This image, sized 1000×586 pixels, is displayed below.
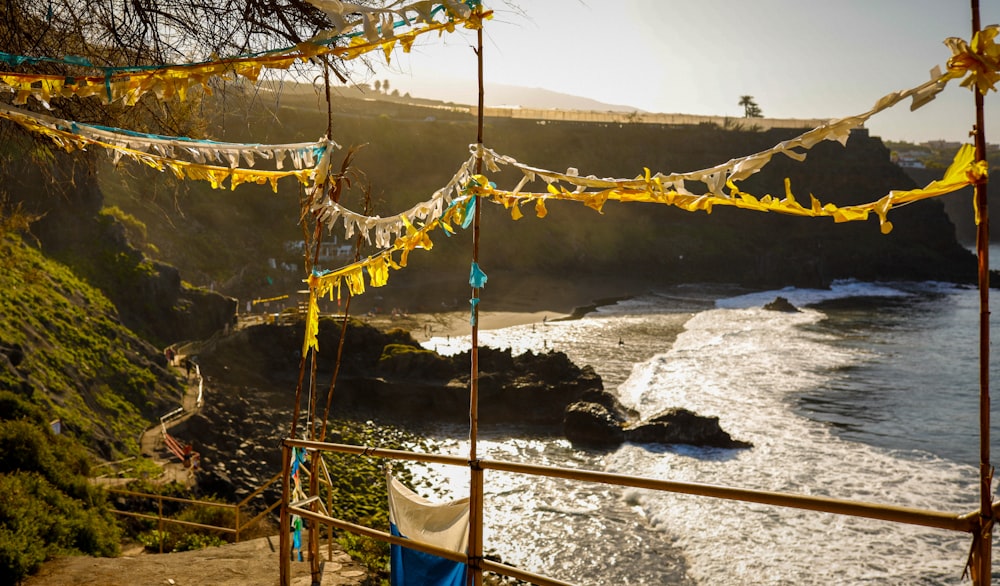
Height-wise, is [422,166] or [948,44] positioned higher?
[422,166]

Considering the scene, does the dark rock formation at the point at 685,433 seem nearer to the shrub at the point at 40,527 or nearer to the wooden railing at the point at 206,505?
the wooden railing at the point at 206,505

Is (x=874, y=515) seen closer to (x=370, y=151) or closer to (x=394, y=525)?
(x=394, y=525)

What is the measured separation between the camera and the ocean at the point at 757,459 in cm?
1245

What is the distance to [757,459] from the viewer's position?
1788 cm

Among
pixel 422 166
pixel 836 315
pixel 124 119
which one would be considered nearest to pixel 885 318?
pixel 836 315

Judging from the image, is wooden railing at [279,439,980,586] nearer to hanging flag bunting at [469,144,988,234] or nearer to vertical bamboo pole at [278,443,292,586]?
vertical bamboo pole at [278,443,292,586]

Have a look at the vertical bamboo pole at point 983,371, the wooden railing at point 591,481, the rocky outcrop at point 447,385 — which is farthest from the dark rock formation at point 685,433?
the vertical bamboo pole at point 983,371

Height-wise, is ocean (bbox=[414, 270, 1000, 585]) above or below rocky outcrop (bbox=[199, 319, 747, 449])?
below

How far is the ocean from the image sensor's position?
12.4 meters

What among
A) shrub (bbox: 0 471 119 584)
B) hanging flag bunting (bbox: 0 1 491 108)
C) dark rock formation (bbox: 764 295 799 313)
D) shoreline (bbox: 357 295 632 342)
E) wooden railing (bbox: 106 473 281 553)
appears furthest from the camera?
dark rock formation (bbox: 764 295 799 313)

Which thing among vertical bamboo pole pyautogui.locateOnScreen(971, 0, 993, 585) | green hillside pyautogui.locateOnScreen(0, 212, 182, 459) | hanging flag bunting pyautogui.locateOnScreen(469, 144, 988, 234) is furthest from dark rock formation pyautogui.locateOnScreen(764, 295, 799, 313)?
vertical bamboo pole pyautogui.locateOnScreen(971, 0, 993, 585)

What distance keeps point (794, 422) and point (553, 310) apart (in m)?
22.3

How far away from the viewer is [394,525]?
444 cm

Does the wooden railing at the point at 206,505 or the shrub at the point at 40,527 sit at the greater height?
the shrub at the point at 40,527
